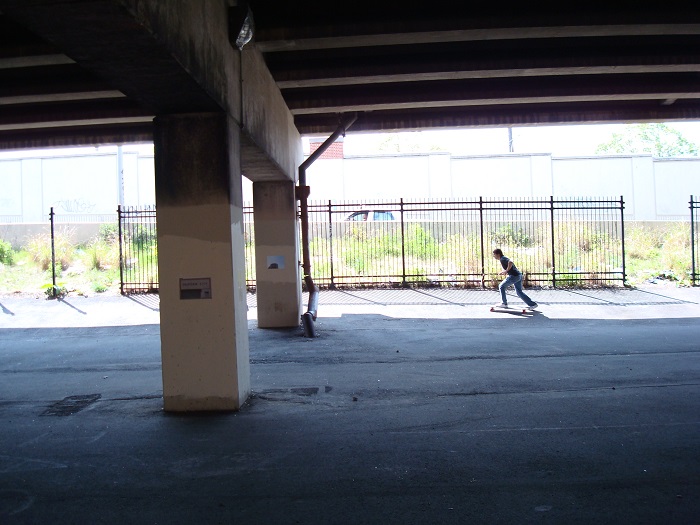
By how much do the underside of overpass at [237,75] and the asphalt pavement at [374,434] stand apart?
1238 millimetres

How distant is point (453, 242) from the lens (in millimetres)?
21203

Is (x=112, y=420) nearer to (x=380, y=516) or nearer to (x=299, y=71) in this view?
(x=380, y=516)

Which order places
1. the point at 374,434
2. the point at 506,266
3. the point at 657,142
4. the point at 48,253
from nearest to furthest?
the point at 374,434, the point at 506,266, the point at 48,253, the point at 657,142

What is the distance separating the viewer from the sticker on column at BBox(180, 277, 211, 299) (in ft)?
22.7

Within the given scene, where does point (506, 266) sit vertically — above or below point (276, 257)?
below

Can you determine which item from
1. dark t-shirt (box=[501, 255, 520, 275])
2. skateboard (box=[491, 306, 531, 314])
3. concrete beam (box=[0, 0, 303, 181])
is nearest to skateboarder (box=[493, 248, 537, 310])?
dark t-shirt (box=[501, 255, 520, 275])

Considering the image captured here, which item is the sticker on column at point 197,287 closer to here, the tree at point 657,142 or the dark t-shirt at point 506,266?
the dark t-shirt at point 506,266

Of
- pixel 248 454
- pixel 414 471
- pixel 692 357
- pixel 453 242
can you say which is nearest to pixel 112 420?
pixel 248 454

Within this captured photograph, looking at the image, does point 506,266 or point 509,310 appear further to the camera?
point 509,310

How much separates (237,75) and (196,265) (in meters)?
2.38

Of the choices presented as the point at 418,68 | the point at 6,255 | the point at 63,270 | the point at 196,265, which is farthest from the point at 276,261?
the point at 6,255

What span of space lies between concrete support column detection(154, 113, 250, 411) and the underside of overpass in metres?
0.02

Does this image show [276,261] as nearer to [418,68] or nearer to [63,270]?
→ [418,68]

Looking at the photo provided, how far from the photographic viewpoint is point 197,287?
6.91 m
